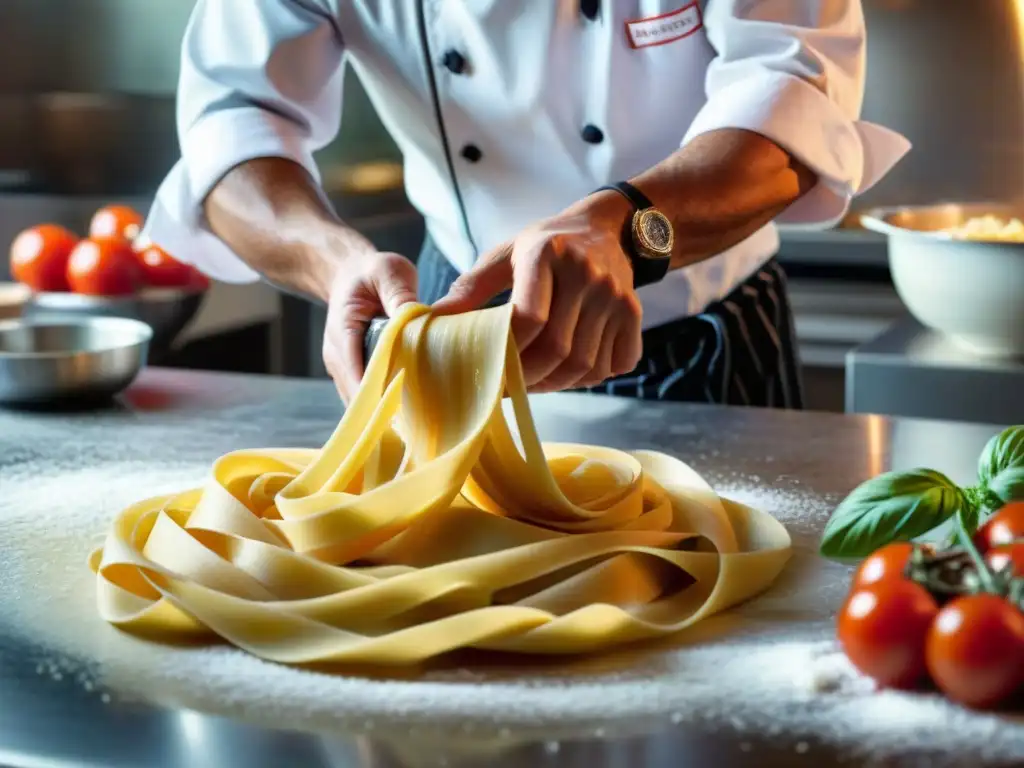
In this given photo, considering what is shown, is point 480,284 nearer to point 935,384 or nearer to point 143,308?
point 935,384

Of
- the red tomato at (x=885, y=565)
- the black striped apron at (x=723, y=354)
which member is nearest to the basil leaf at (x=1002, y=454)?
the red tomato at (x=885, y=565)

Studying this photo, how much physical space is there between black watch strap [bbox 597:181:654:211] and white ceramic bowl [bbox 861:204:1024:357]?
0.76 m

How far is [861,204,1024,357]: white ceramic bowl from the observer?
196 centimetres

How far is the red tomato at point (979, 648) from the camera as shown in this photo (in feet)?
2.80

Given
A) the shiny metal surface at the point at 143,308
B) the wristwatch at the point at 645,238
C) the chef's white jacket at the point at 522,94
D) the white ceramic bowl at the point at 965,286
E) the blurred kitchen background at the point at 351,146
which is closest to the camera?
the wristwatch at the point at 645,238

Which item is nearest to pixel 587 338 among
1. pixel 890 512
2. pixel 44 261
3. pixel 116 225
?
pixel 890 512

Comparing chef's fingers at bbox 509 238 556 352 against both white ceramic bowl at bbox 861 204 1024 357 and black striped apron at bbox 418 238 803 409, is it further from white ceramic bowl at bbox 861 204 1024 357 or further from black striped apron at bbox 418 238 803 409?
white ceramic bowl at bbox 861 204 1024 357

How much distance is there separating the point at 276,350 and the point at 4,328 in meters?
1.29

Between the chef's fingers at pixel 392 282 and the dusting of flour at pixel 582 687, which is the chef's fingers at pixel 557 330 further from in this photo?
the dusting of flour at pixel 582 687

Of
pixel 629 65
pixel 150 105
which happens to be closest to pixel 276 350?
A: pixel 150 105

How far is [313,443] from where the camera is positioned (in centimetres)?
159

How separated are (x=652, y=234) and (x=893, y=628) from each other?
577 mm

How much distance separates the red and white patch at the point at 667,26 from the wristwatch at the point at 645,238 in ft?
1.12

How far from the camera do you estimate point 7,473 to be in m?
1.47
